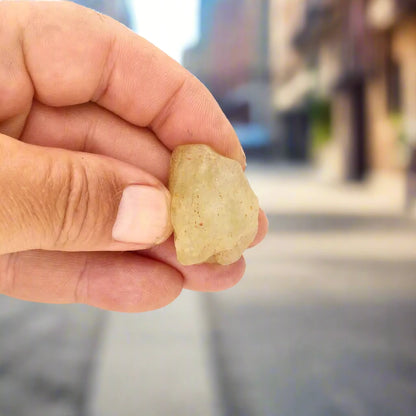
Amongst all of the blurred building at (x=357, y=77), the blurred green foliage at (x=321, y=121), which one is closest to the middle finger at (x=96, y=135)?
the blurred building at (x=357, y=77)

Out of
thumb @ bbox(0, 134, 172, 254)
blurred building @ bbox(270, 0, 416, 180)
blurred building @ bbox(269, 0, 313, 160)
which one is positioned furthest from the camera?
blurred building @ bbox(269, 0, 313, 160)

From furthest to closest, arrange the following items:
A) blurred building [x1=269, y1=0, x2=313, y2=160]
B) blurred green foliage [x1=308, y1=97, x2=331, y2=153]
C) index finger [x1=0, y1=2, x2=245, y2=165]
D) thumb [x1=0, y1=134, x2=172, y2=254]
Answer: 1. blurred building [x1=269, y1=0, x2=313, y2=160]
2. blurred green foliage [x1=308, y1=97, x2=331, y2=153]
3. index finger [x1=0, y1=2, x2=245, y2=165]
4. thumb [x1=0, y1=134, x2=172, y2=254]

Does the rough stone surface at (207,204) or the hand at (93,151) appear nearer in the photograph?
the hand at (93,151)

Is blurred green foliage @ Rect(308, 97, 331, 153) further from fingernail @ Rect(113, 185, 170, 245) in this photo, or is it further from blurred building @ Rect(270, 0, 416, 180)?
fingernail @ Rect(113, 185, 170, 245)

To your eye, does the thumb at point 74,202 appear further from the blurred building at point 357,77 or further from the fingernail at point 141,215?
the blurred building at point 357,77

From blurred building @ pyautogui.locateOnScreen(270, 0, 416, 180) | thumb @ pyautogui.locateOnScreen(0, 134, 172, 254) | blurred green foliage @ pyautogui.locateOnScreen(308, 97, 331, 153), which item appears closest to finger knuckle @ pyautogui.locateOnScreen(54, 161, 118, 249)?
thumb @ pyautogui.locateOnScreen(0, 134, 172, 254)

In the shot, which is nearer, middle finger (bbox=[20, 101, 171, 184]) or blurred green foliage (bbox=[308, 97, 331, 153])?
middle finger (bbox=[20, 101, 171, 184])

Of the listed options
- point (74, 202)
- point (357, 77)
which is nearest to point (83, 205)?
point (74, 202)
